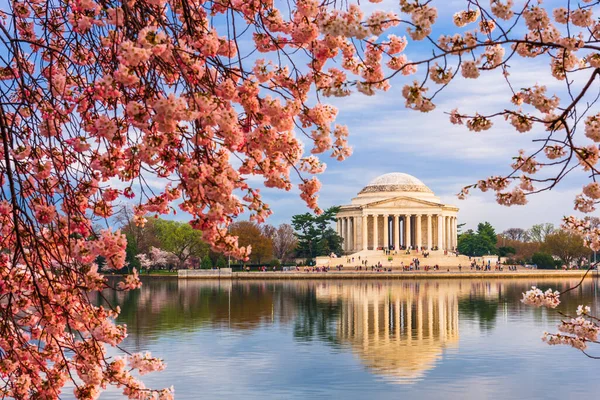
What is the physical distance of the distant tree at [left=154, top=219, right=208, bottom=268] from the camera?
99.9m

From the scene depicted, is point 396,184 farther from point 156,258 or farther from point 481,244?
point 156,258

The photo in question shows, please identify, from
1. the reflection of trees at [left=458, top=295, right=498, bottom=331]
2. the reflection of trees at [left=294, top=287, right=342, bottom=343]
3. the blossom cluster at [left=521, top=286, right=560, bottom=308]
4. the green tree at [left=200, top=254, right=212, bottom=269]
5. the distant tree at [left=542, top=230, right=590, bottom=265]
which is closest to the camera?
the blossom cluster at [left=521, top=286, right=560, bottom=308]

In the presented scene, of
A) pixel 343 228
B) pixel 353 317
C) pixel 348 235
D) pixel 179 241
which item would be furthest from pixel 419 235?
pixel 353 317

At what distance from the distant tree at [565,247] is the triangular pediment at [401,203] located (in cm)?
1748

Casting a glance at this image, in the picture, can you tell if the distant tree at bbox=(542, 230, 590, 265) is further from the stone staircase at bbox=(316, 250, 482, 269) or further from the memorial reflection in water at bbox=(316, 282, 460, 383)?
the memorial reflection in water at bbox=(316, 282, 460, 383)

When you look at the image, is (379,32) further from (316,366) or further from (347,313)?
(347,313)

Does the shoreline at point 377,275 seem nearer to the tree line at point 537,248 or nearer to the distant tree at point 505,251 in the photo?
the tree line at point 537,248

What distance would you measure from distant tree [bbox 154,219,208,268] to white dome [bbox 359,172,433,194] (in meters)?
36.7

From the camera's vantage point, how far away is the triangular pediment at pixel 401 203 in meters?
124

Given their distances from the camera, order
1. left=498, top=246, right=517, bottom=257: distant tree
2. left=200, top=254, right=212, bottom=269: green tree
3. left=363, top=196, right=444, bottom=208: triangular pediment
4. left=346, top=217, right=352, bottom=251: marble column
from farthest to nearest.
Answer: left=346, top=217, right=352, bottom=251: marble column
left=363, top=196, right=444, bottom=208: triangular pediment
left=498, top=246, right=517, bottom=257: distant tree
left=200, top=254, right=212, bottom=269: green tree

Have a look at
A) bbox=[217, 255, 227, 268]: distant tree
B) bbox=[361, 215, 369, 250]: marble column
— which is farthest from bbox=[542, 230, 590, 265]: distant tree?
bbox=[217, 255, 227, 268]: distant tree

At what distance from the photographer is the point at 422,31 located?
6.85 metres

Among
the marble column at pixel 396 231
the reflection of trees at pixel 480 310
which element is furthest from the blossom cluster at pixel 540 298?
the marble column at pixel 396 231

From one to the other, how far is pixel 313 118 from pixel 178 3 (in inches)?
62.4
